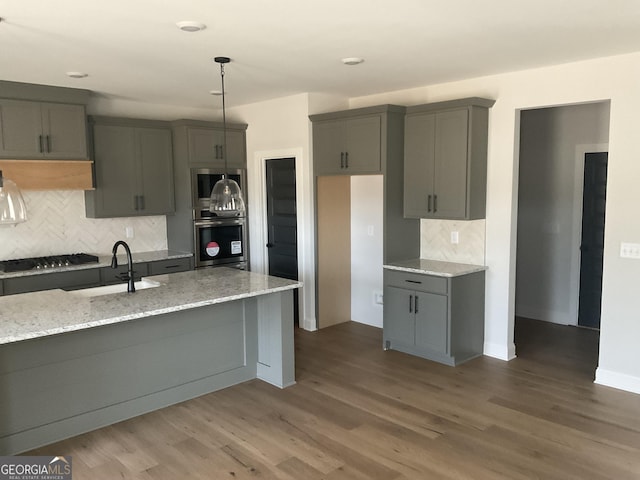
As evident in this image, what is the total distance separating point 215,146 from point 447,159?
2.72m

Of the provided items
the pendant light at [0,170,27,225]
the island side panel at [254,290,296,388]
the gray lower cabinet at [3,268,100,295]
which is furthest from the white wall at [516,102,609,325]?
the pendant light at [0,170,27,225]

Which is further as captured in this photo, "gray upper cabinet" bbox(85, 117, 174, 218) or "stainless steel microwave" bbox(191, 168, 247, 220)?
"stainless steel microwave" bbox(191, 168, 247, 220)

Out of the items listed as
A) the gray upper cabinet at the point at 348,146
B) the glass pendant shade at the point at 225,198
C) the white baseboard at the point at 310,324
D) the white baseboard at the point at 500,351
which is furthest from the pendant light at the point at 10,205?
the white baseboard at the point at 500,351

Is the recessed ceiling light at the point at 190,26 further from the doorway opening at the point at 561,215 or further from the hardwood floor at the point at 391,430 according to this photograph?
the doorway opening at the point at 561,215

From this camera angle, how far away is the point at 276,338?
13.8 ft

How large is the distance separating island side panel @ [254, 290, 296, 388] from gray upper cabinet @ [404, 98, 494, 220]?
1674mm

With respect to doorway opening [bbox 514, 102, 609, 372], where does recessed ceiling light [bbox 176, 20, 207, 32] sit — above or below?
above

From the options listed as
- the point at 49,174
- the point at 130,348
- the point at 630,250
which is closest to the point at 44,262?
the point at 49,174

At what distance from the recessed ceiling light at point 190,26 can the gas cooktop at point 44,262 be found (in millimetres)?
2914

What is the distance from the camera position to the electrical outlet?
3996 millimetres

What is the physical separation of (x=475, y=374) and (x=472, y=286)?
788 millimetres

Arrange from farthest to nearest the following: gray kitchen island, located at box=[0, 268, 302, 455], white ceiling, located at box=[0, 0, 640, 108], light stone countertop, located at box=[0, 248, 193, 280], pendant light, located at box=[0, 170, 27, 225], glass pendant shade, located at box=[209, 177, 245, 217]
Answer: light stone countertop, located at box=[0, 248, 193, 280] → glass pendant shade, located at box=[209, 177, 245, 217] → gray kitchen island, located at box=[0, 268, 302, 455] → white ceiling, located at box=[0, 0, 640, 108] → pendant light, located at box=[0, 170, 27, 225]

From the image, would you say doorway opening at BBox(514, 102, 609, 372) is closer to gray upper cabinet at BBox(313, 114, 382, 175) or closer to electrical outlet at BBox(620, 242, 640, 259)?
electrical outlet at BBox(620, 242, 640, 259)

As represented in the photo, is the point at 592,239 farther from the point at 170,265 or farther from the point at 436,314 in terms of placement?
the point at 170,265
